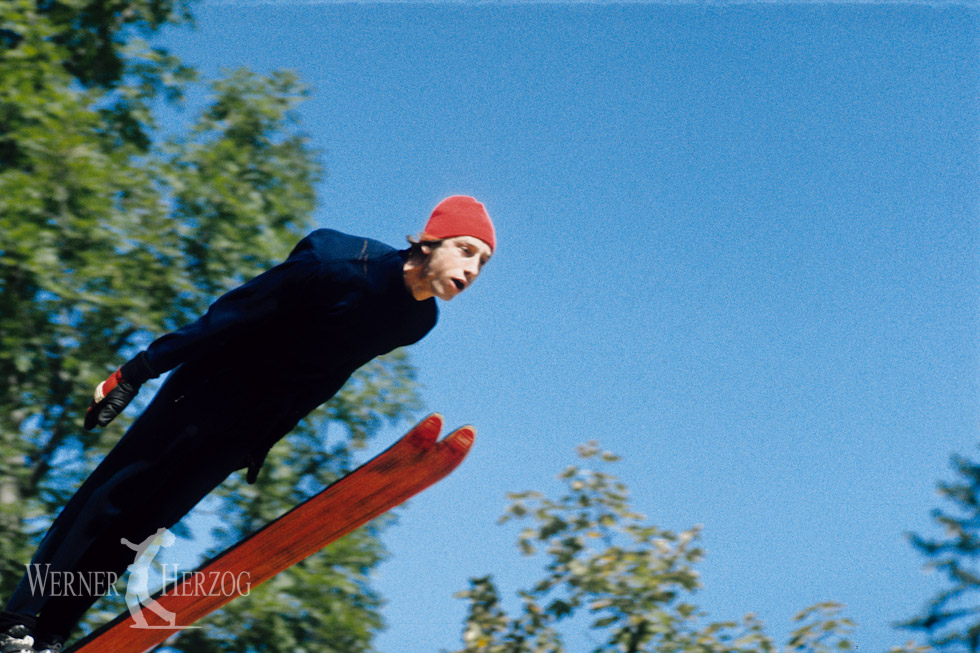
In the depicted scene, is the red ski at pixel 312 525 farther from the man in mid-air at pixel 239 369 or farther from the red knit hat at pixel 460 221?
the red knit hat at pixel 460 221

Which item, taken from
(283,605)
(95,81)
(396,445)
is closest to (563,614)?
(283,605)

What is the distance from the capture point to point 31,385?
6.93 metres

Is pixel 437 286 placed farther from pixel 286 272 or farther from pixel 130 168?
pixel 130 168

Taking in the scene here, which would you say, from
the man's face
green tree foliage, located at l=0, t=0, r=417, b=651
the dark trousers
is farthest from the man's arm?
green tree foliage, located at l=0, t=0, r=417, b=651

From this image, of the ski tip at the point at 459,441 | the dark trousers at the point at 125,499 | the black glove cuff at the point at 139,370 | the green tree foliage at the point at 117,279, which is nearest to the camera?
the black glove cuff at the point at 139,370

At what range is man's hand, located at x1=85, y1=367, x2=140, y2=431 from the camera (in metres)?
2.97

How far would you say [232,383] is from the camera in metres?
3.14

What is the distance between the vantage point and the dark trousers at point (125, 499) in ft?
10.2

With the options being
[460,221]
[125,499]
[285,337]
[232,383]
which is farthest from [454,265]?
[125,499]

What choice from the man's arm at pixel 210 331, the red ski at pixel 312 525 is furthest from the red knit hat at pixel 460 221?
the red ski at pixel 312 525

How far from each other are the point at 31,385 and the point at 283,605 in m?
2.33

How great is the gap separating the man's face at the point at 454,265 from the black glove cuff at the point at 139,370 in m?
0.86

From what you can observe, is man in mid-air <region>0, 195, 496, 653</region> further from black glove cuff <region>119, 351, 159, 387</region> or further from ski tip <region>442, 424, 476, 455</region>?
ski tip <region>442, 424, 476, 455</region>

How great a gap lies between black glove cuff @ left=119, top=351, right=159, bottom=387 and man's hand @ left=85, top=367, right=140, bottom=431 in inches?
0.5
